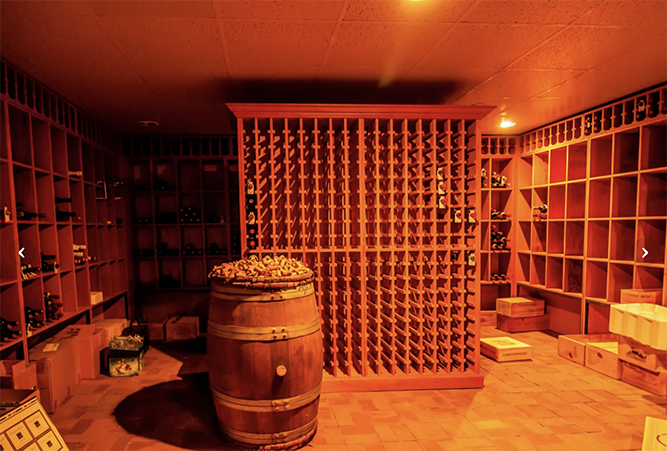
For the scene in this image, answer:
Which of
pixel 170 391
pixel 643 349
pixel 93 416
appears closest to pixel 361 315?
pixel 170 391

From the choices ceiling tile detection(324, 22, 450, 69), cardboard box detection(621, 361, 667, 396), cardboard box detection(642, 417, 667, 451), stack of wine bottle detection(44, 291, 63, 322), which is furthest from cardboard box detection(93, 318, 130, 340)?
cardboard box detection(621, 361, 667, 396)

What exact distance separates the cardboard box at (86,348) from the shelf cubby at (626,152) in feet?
18.2

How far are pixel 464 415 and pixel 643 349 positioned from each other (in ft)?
5.71

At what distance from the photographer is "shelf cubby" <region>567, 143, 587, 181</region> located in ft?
13.7

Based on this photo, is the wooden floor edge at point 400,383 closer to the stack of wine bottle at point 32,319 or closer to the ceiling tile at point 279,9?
the stack of wine bottle at point 32,319

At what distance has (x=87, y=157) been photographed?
3.81 meters

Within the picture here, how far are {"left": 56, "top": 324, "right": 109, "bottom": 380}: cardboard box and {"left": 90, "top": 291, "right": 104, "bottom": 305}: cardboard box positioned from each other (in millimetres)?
416

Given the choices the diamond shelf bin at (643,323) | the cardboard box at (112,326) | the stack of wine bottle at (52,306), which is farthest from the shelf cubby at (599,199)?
the stack of wine bottle at (52,306)

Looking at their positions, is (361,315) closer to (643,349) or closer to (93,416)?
(93,416)

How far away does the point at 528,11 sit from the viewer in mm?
2020

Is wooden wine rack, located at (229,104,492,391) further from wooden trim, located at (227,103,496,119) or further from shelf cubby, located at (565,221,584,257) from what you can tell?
shelf cubby, located at (565,221,584,257)

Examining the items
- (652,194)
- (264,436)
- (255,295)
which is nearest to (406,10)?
(255,295)

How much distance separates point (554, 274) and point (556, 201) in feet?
3.18

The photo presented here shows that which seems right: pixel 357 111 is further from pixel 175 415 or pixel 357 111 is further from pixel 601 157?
pixel 601 157
